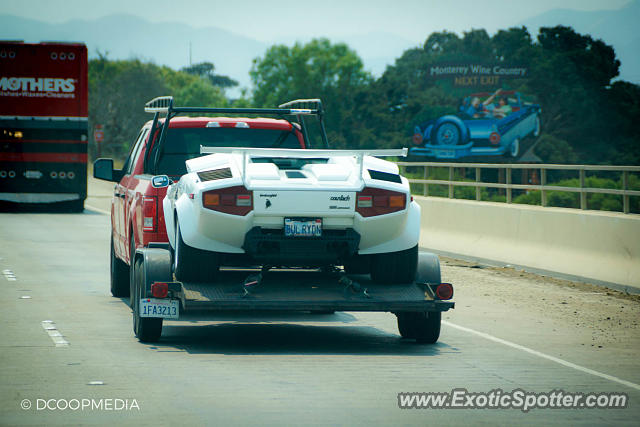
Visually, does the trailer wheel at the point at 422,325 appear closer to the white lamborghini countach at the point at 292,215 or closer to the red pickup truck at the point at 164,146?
the white lamborghini countach at the point at 292,215

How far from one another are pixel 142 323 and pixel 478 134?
8723cm

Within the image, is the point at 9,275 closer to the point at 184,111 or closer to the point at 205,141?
the point at 205,141

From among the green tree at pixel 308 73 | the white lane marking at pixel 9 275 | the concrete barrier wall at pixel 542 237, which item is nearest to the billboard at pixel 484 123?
the green tree at pixel 308 73

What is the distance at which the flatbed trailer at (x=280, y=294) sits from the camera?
934cm

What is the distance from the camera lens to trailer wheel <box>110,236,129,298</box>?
13594 millimetres

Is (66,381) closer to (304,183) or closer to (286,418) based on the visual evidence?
(286,418)

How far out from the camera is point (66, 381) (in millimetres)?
8164

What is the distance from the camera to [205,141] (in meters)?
12.2

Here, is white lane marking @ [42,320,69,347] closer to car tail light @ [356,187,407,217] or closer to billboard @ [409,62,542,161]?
car tail light @ [356,187,407,217]

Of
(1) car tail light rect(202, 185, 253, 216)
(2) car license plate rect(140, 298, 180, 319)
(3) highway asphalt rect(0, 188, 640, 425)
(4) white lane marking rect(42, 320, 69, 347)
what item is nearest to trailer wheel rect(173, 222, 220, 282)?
(2) car license plate rect(140, 298, 180, 319)

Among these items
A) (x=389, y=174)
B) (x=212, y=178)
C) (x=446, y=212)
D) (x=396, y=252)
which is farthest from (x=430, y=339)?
(x=446, y=212)

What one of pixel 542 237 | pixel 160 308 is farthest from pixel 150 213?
pixel 542 237

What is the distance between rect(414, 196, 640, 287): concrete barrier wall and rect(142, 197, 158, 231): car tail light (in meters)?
6.71

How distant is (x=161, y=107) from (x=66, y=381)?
4212 mm
